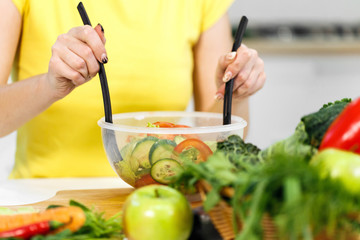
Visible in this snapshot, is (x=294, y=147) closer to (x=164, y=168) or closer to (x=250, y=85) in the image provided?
(x=164, y=168)

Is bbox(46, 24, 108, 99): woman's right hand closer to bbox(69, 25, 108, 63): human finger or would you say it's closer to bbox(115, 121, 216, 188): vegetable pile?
bbox(69, 25, 108, 63): human finger

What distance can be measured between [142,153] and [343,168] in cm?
41

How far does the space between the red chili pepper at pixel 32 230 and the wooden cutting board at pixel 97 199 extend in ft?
0.57

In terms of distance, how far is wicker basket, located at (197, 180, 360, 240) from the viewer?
0.54 metres

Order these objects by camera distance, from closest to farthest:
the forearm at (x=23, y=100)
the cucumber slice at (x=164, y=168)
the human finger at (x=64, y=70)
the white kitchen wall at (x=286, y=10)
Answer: the cucumber slice at (x=164, y=168)
the human finger at (x=64, y=70)
the forearm at (x=23, y=100)
the white kitchen wall at (x=286, y=10)

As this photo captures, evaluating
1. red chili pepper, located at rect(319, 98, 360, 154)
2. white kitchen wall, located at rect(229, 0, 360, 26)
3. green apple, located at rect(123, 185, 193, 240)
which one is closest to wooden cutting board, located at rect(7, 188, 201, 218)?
green apple, located at rect(123, 185, 193, 240)

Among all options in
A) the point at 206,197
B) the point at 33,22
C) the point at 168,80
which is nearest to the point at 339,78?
the point at 168,80

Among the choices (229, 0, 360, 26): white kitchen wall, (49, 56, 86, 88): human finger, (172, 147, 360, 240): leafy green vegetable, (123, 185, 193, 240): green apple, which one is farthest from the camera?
(229, 0, 360, 26): white kitchen wall

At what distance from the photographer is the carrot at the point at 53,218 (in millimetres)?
676

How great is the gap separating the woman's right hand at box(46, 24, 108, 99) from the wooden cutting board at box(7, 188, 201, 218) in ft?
0.78

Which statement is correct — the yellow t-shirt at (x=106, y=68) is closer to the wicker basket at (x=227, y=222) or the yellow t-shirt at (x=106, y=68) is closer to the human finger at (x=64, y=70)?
the human finger at (x=64, y=70)

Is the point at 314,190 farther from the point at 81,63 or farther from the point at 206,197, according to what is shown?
the point at 81,63

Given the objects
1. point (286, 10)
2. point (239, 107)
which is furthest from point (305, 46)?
point (239, 107)

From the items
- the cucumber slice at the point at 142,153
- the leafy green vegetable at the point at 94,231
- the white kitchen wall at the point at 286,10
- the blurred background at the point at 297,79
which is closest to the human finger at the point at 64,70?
the cucumber slice at the point at 142,153
